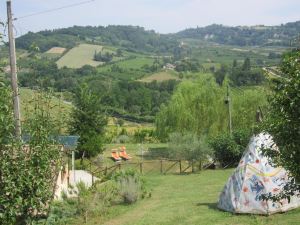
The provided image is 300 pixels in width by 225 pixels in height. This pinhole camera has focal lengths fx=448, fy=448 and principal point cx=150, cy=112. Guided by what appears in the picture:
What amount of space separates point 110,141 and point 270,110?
142 ft

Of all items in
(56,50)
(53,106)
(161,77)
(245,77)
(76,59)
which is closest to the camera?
(53,106)

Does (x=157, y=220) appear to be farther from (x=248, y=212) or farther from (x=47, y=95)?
(x=47, y=95)

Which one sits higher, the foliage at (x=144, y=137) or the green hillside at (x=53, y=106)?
the green hillside at (x=53, y=106)

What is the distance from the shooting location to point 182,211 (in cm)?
1557

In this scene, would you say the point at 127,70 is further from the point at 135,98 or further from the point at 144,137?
the point at 144,137

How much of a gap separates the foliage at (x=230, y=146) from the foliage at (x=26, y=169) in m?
23.5

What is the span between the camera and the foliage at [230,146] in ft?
96.9

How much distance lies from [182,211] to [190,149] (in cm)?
1449

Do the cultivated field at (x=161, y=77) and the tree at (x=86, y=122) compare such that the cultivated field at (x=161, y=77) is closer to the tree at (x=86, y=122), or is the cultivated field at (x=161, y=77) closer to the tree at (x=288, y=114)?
the tree at (x=86, y=122)

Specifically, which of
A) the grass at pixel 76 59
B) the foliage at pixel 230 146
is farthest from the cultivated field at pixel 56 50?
the foliage at pixel 230 146

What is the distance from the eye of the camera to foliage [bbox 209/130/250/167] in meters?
29.5

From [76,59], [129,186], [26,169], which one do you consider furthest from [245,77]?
[26,169]

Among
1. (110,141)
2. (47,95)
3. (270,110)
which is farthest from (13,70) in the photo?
(110,141)

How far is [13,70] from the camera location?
42.0ft
